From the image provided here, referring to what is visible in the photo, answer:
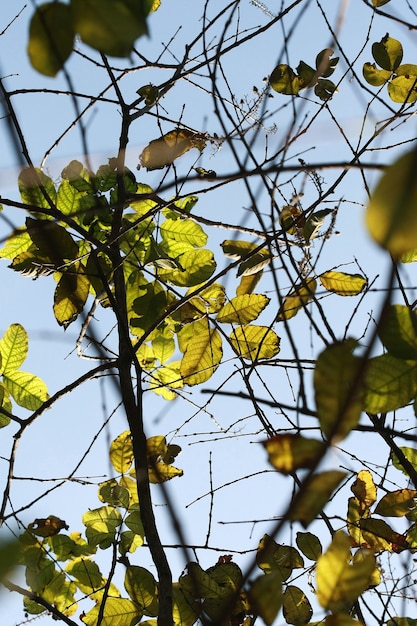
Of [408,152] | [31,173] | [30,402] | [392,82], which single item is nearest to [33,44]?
[408,152]

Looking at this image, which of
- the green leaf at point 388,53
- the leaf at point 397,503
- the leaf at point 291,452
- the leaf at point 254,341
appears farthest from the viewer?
the green leaf at point 388,53

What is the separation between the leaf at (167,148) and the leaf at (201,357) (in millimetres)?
401

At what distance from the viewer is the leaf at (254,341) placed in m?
1.42

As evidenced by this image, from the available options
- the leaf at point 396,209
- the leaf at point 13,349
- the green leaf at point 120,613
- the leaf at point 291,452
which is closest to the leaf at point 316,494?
the leaf at point 291,452

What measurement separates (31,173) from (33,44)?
741mm

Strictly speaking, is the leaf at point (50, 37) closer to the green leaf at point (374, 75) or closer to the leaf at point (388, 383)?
the leaf at point (388, 383)

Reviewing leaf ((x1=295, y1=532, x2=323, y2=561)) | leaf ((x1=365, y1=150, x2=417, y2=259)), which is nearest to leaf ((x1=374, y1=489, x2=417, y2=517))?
leaf ((x1=295, y1=532, x2=323, y2=561))

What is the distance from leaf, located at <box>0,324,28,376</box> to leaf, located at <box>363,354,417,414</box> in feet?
3.48

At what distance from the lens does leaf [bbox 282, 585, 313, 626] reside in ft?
4.06

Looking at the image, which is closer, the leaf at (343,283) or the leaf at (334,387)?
the leaf at (334,387)

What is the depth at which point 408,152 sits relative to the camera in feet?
1.00

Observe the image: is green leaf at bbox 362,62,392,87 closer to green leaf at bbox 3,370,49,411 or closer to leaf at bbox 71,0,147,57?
green leaf at bbox 3,370,49,411

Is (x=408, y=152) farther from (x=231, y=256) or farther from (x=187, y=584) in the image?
(x=231, y=256)

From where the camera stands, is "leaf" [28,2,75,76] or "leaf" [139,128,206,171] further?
"leaf" [139,128,206,171]
